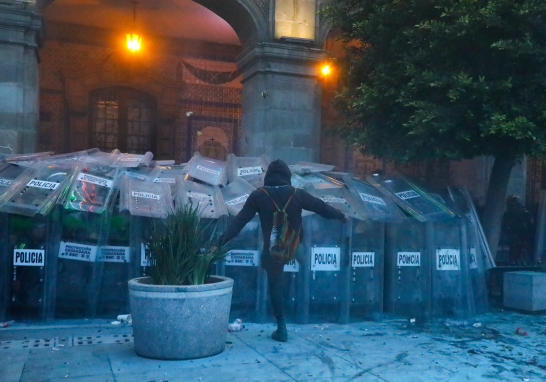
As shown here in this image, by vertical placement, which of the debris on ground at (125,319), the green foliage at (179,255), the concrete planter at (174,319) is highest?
the green foliage at (179,255)

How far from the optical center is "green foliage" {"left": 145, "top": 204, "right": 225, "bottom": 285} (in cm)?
557

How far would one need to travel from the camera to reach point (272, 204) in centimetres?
627

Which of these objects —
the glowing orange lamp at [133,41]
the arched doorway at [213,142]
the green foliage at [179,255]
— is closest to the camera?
the green foliage at [179,255]

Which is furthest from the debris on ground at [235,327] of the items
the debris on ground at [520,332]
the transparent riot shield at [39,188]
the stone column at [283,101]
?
the stone column at [283,101]

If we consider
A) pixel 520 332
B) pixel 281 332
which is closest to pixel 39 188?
pixel 281 332

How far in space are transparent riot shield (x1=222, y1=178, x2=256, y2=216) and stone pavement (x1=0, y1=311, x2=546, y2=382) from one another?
1.45 m

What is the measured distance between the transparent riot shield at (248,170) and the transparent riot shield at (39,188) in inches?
78.5

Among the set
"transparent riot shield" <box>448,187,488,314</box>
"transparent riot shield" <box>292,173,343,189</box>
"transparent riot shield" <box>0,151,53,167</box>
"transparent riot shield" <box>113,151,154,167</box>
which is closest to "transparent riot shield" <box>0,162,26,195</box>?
"transparent riot shield" <box>0,151,53,167</box>

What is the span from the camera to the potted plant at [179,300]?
5.38 metres

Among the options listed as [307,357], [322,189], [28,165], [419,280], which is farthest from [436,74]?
[28,165]

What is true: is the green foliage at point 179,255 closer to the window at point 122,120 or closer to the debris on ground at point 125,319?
the debris on ground at point 125,319

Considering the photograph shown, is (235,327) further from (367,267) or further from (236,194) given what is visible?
(367,267)

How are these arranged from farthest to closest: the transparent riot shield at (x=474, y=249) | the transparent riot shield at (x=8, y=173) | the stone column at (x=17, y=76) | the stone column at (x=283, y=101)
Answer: the stone column at (x=283, y=101), the stone column at (x=17, y=76), the transparent riot shield at (x=474, y=249), the transparent riot shield at (x=8, y=173)

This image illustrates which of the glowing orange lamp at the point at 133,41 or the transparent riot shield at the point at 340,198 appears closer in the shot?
the transparent riot shield at the point at 340,198
